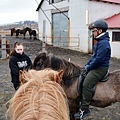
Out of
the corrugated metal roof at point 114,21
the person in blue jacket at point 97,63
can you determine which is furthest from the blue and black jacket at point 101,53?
the corrugated metal roof at point 114,21

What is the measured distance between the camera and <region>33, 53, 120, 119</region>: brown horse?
322 centimetres

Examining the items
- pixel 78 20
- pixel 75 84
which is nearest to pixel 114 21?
pixel 78 20

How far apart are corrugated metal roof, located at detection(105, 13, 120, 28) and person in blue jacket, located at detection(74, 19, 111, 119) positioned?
30.8ft

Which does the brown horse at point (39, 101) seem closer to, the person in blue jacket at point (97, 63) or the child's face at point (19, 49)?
the person in blue jacket at point (97, 63)

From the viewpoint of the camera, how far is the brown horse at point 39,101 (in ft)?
2.80

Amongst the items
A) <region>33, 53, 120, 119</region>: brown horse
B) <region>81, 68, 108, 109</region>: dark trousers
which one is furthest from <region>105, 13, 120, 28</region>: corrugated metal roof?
<region>81, 68, 108, 109</region>: dark trousers

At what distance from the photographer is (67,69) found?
133 inches

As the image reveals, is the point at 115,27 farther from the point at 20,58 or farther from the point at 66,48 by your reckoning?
the point at 20,58

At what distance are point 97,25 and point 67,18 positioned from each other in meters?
12.4

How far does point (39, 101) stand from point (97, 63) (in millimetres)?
2290

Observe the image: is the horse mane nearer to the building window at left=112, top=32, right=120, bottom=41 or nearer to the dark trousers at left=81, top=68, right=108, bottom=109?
the dark trousers at left=81, top=68, right=108, bottom=109

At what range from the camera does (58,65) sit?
3.32 m

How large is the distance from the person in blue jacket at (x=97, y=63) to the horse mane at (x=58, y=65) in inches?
7.4

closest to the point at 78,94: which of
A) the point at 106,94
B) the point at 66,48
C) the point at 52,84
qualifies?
the point at 106,94
